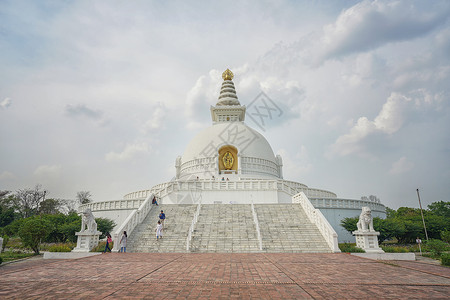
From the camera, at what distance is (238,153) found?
34812 mm

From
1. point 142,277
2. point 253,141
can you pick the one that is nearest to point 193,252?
point 142,277

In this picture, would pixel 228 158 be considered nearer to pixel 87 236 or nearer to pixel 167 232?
pixel 167 232

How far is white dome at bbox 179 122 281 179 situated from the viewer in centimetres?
3438

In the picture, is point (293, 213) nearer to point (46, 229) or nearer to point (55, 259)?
point (55, 259)

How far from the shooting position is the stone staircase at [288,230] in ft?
45.2

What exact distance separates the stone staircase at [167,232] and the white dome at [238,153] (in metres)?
14.1

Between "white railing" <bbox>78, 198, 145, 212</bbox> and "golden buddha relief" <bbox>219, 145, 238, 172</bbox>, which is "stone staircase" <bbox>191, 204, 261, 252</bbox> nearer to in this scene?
"white railing" <bbox>78, 198, 145, 212</bbox>

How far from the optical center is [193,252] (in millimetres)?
13367

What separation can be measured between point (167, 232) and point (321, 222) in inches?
363

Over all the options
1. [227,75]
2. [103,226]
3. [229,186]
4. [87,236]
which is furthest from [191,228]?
[227,75]

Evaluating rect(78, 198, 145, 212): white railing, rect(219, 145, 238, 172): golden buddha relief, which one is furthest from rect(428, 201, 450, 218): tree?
rect(78, 198, 145, 212): white railing

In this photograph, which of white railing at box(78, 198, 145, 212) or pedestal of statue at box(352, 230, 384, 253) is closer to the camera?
pedestal of statue at box(352, 230, 384, 253)

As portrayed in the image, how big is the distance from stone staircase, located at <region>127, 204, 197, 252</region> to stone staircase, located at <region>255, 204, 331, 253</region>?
4727mm

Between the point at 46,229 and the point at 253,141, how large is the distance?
27254 millimetres
